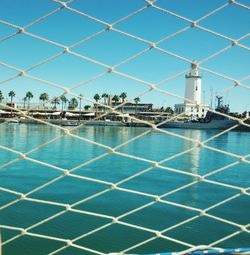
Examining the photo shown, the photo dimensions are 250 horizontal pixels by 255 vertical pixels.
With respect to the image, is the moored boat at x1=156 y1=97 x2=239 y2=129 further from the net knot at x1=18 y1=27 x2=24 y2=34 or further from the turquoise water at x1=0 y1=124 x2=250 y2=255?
the net knot at x1=18 y1=27 x2=24 y2=34

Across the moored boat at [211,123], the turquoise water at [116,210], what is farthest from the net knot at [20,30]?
the moored boat at [211,123]

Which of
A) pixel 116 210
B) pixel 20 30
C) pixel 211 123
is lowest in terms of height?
pixel 116 210

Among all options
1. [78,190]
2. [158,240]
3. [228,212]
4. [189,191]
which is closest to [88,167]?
[78,190]

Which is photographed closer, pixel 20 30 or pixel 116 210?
pixel 20 30

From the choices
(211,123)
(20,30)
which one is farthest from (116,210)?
(211,123)

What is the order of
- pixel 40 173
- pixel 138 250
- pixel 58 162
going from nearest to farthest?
pixel 138 250
pixel 40 173
pixel 58 162

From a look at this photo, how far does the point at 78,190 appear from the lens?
8.54m

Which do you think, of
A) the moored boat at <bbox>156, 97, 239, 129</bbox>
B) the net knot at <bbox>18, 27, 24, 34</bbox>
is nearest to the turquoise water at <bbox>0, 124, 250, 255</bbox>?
the net knot at <bbox>18, 27, 24, 34</bbox>

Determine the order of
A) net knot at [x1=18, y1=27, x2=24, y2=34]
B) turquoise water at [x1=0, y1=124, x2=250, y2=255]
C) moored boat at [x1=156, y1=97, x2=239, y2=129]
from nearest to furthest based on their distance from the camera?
net knot at [x1=18, y1=27, x2=24, y2=34], turquoise water at [x1=0, y1=124, x2=250, y2=255], moored boat at [x1=156, y1=97, x2=239, y2=129]

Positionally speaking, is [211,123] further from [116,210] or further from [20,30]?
[20,30]

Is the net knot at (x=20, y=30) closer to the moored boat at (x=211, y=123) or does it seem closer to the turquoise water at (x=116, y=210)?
the turquoise water at (x=116, y=210)

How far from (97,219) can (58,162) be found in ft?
23.0

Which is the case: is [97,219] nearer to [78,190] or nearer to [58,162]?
[78,190]

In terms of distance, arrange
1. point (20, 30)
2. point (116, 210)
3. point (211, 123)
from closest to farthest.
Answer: point (20, 30)
point (116, 210)
point (211, 123)
